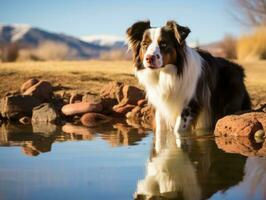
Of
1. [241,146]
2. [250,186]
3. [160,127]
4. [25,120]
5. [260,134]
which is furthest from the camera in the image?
[25,120]

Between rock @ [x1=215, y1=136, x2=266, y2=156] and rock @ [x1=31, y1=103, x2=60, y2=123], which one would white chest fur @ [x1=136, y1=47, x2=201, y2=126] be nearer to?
rock @ [x1=215, y1=136, x2=266, y2=156]

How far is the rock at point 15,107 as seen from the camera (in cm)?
992

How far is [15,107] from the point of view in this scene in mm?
9961

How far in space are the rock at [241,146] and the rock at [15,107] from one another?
4.06 meters

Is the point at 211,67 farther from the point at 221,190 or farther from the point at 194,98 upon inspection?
the point at 221,190

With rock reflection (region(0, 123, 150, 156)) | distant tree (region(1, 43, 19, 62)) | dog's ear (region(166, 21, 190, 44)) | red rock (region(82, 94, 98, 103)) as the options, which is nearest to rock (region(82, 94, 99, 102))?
red rock (region(82, 94, 98, 103))

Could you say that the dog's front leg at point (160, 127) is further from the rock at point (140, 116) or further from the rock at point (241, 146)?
the rock at point (140, 116)

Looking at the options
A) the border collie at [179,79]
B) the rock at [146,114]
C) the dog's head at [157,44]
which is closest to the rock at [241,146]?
the border collie at [179,79]

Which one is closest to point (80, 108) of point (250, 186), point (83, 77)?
point (83, 77)

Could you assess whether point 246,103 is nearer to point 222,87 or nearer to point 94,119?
point 222,87

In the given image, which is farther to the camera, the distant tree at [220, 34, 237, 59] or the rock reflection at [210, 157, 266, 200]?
the distant tree at [220, 34, 237, 59]

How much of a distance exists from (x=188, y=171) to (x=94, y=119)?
16.6 ft

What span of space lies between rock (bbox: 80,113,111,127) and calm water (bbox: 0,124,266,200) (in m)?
2.00

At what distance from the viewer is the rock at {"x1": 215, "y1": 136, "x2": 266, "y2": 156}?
601 cm
